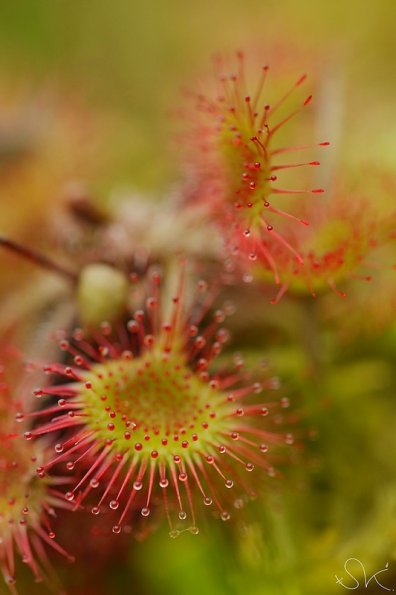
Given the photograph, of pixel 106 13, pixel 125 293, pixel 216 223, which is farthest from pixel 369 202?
pixel 106 13

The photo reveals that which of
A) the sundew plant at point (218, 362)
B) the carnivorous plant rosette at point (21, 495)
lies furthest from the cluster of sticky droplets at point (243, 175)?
the carnivorous plant rosette at point (21, 495)

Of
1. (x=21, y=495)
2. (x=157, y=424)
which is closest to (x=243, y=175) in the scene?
(x=157, y=424)

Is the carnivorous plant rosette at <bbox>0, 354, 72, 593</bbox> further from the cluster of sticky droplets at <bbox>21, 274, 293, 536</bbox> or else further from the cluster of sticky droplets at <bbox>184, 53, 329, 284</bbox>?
the cluster of sticky droplets at <bbox>184, 53, 329, 284</bbox>

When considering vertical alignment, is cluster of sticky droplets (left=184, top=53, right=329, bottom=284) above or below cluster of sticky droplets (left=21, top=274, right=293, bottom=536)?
above

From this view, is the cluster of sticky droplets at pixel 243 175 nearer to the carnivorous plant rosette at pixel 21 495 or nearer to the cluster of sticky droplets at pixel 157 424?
the cluster of sticky droplets at pixel 157 424

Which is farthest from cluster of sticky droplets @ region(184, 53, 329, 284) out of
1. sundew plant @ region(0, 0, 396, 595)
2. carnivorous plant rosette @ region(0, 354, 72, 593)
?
carnivorous plant rosette @ region(0, 354, 72, 593)

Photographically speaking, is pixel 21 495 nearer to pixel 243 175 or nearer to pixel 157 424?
pixel 157 424

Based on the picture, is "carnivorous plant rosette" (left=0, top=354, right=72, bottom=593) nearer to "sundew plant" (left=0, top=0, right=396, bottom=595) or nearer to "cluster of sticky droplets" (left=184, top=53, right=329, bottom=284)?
"sundew plant" (left=0, top=0, right=396, bottom=595)

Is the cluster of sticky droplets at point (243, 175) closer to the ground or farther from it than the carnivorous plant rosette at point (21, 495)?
farther from it
